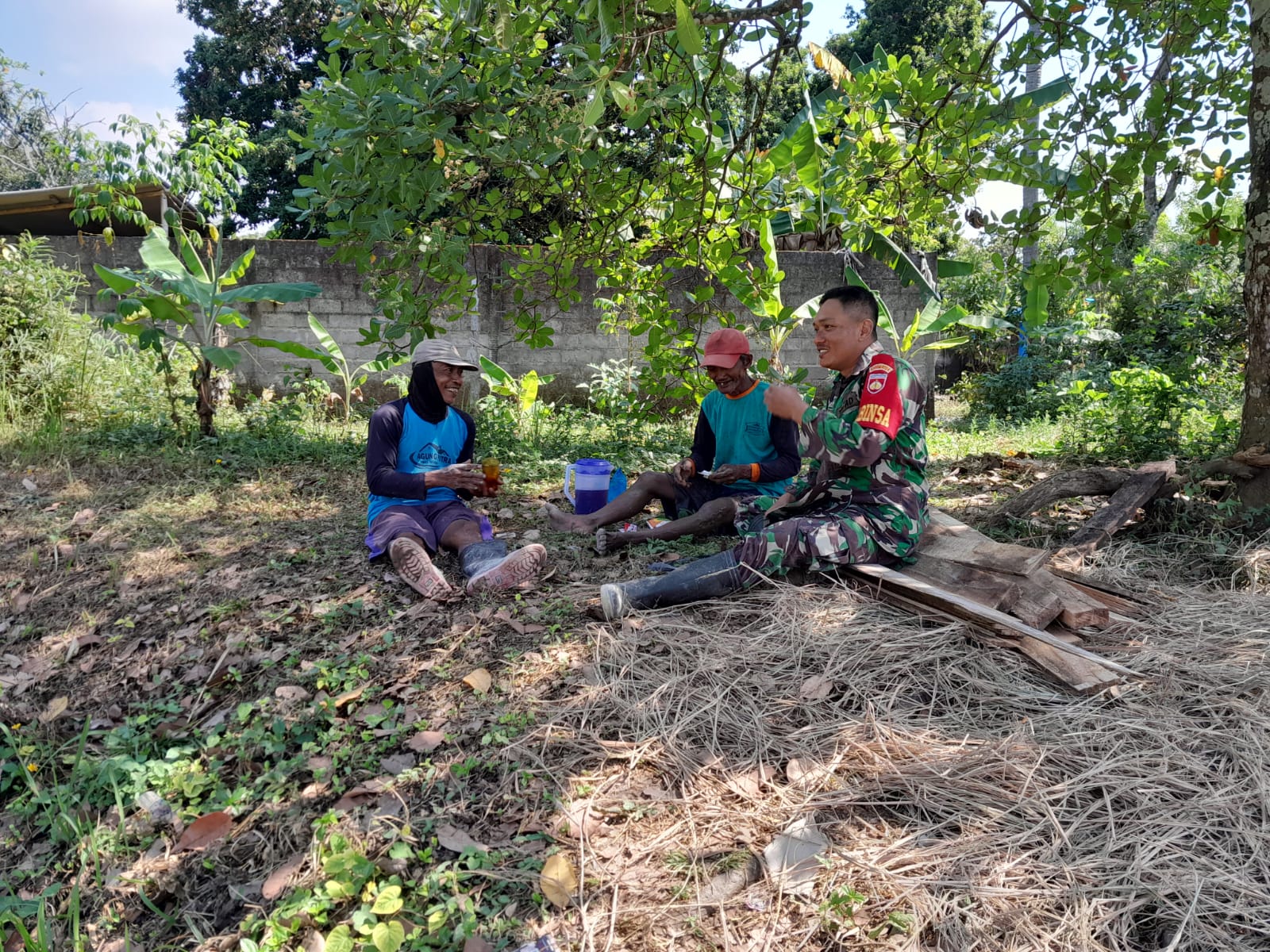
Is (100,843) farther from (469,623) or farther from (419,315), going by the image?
(419,315)

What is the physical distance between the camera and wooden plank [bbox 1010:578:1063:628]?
2996 mm

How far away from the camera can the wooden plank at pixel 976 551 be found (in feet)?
10.6

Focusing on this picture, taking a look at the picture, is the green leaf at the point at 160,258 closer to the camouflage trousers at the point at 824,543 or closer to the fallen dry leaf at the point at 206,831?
the fallen dry leaf at the point at 206,831

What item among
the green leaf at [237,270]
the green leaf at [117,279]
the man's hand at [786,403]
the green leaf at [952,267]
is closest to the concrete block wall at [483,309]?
the green leaf at [952,267]

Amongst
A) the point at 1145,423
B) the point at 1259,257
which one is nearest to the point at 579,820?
the point at 1259,257

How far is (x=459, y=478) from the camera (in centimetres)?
400

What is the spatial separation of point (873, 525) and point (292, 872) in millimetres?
2597

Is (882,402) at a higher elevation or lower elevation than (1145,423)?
higher

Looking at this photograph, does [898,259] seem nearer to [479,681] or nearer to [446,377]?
[446,377]

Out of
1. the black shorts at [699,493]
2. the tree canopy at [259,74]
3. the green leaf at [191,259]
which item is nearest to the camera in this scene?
the black shorts at [699,493]

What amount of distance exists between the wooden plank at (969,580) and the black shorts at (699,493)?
1.15m

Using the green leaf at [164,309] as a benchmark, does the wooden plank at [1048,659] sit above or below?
below

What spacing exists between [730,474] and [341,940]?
308 centimetres

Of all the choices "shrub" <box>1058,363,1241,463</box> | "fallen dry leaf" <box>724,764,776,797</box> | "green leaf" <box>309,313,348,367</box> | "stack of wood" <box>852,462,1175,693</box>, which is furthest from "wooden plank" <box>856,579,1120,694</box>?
"green leaf" <box>309,313,348,367</box>
